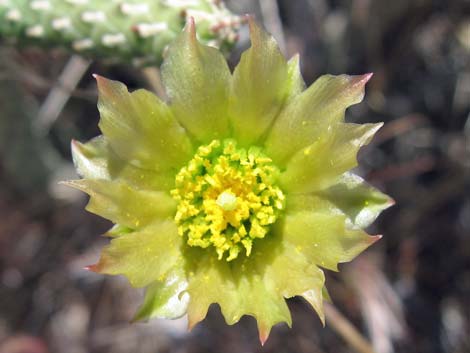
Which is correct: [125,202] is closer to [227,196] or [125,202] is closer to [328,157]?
[227,196]

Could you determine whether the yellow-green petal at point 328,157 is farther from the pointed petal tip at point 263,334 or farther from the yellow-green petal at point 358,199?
the pointed petal tip at point 263,334

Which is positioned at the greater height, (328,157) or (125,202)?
(328,157)

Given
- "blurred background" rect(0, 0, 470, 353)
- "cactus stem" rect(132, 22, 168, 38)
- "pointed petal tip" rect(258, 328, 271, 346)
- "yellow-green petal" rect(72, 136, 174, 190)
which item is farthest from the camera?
"blurred background" rect(0, 0, 470, 353)

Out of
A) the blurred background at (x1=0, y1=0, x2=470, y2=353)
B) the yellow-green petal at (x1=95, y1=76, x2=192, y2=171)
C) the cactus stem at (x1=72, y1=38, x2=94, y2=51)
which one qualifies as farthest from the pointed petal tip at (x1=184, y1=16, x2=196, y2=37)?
the blurred background at (x1=0, y1=0, x2=470, y2=353)

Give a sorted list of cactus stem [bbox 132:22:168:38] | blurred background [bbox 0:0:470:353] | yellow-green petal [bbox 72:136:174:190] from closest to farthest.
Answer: yellow-green petal [bbox 72:136:174:190]
cactus stem [bbox 132:22:168:38]
blurred background [bbox 0:0:470:353]

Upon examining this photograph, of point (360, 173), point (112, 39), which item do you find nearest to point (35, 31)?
point (112, 39)

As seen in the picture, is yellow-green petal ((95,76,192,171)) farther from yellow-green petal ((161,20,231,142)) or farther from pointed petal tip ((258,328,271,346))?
pointed petal tip ((258,328,271,346))

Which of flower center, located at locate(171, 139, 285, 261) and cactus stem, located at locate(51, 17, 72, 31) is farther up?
cactus stem, located at locate(51, 17, 72, 31)

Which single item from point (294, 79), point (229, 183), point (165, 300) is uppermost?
point (294, 79)
